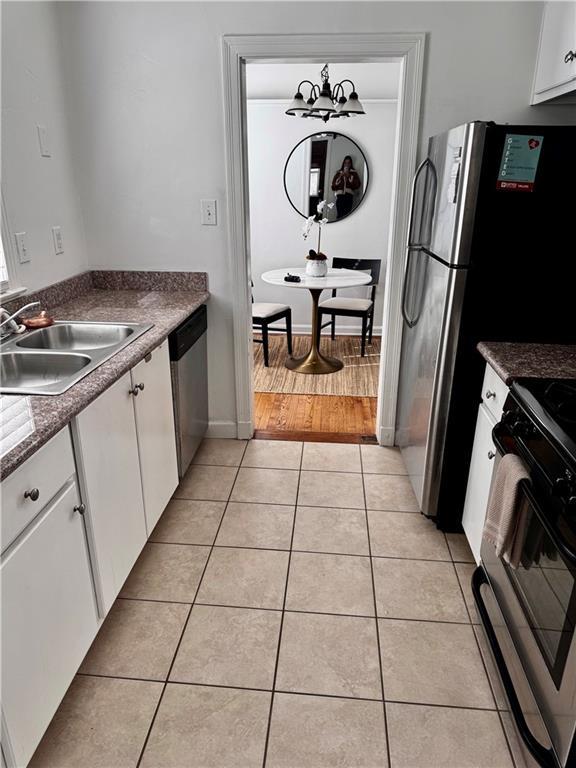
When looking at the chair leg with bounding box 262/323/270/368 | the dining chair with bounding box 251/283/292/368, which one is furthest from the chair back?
the chair leg with bounding box 262/323/270/368

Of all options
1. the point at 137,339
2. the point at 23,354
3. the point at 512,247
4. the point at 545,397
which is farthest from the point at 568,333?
the point at 23,354

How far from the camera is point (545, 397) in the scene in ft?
4.91

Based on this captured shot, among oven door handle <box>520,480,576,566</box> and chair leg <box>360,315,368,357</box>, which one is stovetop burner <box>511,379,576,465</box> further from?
chair leg <box>360,315,368,357</box>

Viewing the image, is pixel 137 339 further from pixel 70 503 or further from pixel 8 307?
pixel 70 503

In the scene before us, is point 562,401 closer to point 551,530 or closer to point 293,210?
point 551,530

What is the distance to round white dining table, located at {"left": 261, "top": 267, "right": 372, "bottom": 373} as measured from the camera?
3975 millimetres

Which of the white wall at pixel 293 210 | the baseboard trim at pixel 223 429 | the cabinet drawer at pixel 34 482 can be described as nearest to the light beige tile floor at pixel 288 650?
the baseboard trim at pixel 223 429

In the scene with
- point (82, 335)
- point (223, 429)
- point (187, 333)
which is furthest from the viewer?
point (223, 429)

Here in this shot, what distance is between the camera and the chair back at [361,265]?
4816mm

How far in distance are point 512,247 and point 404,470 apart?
1.34m

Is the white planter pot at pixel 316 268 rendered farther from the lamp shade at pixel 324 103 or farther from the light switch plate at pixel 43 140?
the light switch plate at pixel 43 140

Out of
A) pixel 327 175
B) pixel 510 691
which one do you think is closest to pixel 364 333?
pixel 327 175

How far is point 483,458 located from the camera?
1952mm

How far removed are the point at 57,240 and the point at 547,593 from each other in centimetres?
244
